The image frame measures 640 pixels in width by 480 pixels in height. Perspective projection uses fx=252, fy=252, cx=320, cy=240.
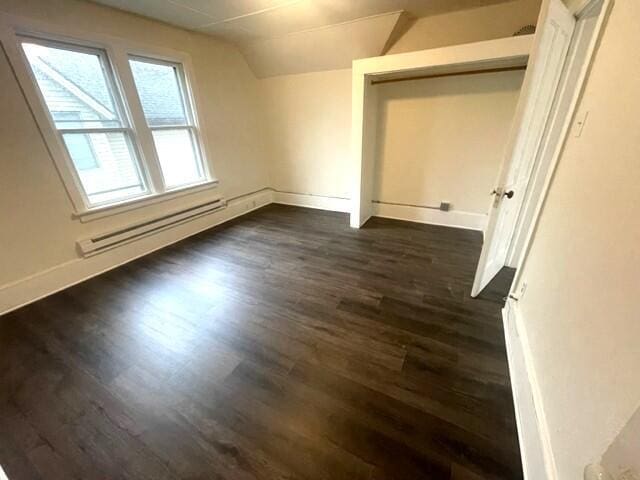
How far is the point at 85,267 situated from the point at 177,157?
65.5 inches

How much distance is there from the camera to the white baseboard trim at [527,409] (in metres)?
0.96

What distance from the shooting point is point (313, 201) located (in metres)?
4.51

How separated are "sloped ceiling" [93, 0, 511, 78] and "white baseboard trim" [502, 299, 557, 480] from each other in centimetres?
296

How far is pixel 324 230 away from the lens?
11.8ft

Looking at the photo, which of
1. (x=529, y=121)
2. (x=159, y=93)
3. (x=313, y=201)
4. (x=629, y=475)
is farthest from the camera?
(x=313, y=201)

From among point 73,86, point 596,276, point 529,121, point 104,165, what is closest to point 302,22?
point 73,86

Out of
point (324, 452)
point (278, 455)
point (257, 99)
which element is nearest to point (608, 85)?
point (324, 452)

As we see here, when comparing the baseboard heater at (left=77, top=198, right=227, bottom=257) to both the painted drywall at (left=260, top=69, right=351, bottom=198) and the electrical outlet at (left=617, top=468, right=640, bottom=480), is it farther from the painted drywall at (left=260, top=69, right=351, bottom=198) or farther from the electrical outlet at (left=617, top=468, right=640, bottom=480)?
the electrical outlet at (left=617, top=468, right=640, bottom=480)

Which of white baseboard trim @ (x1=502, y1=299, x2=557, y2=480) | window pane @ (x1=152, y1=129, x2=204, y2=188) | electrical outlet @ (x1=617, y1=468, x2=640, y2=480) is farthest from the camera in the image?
window pane @ (x1=152, y1=129, x2=204, y2=188)

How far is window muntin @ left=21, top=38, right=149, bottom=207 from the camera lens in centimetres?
→ 222

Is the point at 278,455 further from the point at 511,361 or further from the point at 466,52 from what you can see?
the point at 466,52

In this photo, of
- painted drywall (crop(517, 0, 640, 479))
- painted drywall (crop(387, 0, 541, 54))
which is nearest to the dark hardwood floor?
painted drywall (crop(517, 0, 640, 479))

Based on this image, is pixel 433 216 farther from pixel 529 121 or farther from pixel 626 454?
pixel 626 454

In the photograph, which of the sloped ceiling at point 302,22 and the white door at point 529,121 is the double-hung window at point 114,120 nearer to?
the sloped ceiling at point 302,22
